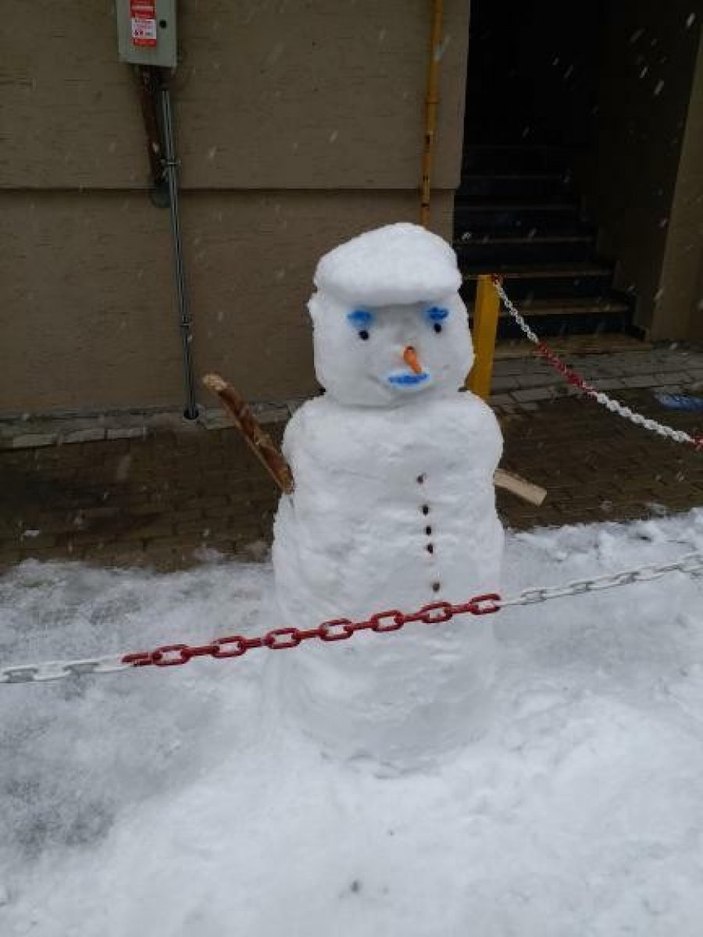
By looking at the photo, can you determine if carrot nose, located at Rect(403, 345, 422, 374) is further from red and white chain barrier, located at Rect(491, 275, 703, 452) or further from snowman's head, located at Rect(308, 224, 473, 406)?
red and white chain barrier, located at Rect(491, 275, 703, 452)

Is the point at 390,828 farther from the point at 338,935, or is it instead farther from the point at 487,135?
the point at 487,135

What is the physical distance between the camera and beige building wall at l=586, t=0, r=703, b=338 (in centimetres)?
735

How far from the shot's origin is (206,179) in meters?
5.88

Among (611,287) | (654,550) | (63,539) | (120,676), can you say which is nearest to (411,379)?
(120,676)

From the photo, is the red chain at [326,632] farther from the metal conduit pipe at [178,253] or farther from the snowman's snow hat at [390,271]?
the metal conduit pipe at [178,253]

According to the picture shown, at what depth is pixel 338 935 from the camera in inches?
99.8

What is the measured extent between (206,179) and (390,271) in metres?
3.79

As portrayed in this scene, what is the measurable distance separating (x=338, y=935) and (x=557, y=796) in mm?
959

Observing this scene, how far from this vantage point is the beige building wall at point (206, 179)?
554 cm

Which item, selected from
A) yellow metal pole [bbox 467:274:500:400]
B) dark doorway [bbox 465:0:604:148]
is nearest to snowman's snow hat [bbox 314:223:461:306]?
yellow metal pole [bbox 467:274:500:400]

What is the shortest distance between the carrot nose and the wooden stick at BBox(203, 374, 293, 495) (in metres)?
0.60

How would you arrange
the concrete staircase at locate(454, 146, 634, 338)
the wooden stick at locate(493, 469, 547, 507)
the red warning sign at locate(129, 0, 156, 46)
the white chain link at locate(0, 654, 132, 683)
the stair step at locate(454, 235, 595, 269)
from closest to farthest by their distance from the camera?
1. the white chain link at locate(0, 654, 132, 683)
2. the wooden stick at locate(493, 469, 547, 507)
3. the red warning sign at locate(129, 0, 156, 46)
4. the concrete staircase at locate(454, 146, 634, 338)
5. the stair step at locate(454, 235, 595, 269)

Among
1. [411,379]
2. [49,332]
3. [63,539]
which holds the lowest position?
[63,539]

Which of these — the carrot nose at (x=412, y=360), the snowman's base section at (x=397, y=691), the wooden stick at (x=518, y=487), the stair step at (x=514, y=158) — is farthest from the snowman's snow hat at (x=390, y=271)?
the stair step at (x=514, y=158)
